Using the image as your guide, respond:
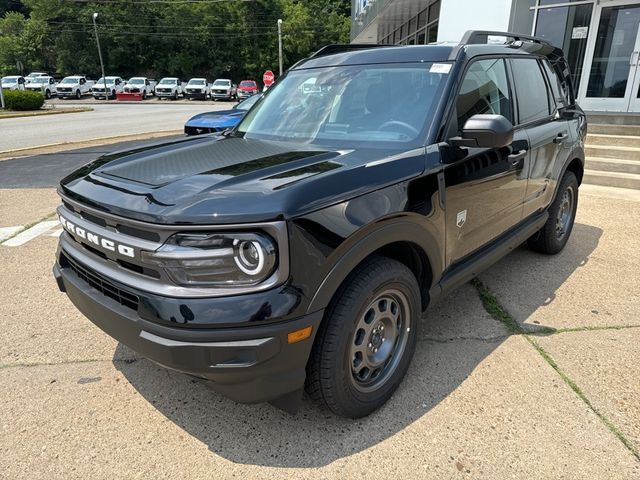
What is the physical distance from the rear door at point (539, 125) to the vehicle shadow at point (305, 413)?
1264 mm

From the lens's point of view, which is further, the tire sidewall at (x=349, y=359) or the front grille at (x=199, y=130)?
the front grille at (x=199, y=130)

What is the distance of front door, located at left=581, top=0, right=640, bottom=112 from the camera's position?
977 centimetres

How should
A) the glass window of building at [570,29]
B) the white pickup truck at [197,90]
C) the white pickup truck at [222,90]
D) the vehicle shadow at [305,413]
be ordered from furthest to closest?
the white pickup truck at [197,90] < the white pickup truck at [222,90] < the glass window of building at [570,29] < the vehicle shadow at [305,413]

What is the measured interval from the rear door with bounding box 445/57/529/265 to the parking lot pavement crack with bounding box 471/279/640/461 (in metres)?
0.62

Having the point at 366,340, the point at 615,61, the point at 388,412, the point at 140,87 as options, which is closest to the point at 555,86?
the point at 366,340

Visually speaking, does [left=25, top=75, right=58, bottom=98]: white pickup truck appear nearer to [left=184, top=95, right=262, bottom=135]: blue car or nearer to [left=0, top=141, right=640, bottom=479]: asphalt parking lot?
[left=184, top=95, right=262, bottom=135]: blue car

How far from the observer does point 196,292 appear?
1.92 meters

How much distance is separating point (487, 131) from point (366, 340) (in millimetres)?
1269

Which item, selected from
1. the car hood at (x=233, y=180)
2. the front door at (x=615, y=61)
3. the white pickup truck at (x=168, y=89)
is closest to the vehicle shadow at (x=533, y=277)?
the car hood at (x=233, y=180)

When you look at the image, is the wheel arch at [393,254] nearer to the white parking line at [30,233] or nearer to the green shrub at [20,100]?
the white parking line at [30,233]

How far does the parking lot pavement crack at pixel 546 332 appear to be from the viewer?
242cm

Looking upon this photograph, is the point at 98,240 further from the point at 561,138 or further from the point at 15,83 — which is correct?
the point at 15,83

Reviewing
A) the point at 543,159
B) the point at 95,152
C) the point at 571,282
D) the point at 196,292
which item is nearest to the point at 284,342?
the point at 196,292

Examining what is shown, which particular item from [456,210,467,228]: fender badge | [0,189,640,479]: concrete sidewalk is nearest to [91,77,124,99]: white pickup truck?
[0,189,640,479]: concrete sidewalk
